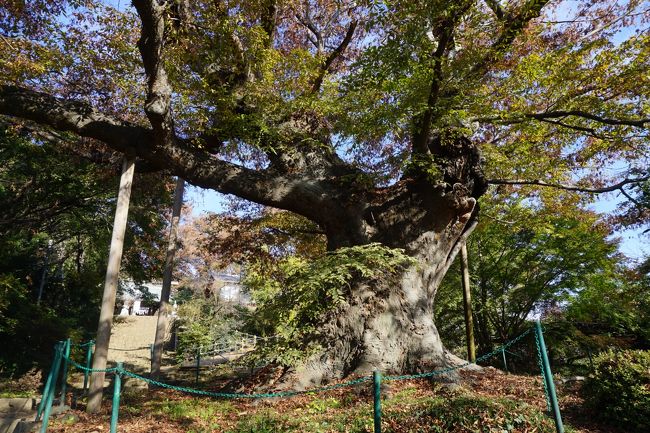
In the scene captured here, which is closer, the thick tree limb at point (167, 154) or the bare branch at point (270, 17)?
the thick tree limb at point (167, 154)

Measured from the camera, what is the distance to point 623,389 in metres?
4.70

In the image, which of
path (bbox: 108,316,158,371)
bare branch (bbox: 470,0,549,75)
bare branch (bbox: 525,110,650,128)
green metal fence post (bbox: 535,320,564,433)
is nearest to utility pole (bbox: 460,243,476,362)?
bare branch (bbox: 525,110,650,128)

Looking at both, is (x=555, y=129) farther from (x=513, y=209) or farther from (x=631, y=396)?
(x=631, y=396)

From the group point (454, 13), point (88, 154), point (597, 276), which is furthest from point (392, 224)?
point (88, 154)

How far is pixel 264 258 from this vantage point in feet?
41.3

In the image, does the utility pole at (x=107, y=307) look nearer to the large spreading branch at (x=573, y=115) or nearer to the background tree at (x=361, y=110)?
the background tree at (x=361, y=110)

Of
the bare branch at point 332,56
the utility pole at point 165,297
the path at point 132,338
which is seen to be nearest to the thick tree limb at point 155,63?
the bare branch at point 332,56

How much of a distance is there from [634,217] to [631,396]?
885 centimetres

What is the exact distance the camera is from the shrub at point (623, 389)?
452 cm

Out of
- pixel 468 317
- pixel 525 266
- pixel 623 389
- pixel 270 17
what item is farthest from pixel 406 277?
pixel 525 266

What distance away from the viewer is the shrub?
452cm

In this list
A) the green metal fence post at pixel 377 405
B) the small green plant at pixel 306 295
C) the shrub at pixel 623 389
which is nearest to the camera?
the green metal fence post at pixel 377 405

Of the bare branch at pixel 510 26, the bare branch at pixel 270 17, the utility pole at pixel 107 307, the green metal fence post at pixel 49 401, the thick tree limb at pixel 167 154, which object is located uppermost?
the bare branch at pixel 270 17

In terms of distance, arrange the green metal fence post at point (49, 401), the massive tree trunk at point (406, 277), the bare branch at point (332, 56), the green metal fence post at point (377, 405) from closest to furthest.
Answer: the green metal fence post at point (377, 405)
the green metal fence post at point (49, 401)
the massive tree trunk at point (406, 277)
the bare branch at point (332, 56)
